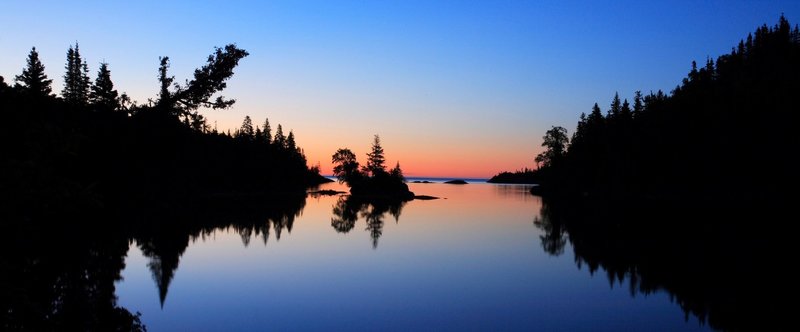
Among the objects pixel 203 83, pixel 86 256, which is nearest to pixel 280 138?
pixel 86 256

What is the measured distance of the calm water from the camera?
704 inches

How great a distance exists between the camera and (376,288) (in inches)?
920

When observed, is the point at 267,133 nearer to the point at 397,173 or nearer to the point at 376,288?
the point at 397,173

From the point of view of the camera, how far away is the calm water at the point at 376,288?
58.6 feet

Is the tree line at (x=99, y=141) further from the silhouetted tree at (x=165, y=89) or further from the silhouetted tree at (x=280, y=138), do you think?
the silhouetted tree at (x=280, y=138)

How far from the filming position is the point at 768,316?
1783cm

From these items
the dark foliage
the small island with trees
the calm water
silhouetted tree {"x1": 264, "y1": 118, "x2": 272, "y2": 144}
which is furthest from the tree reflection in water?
silhouetted tree {"x1": 264, "y1": 118, "x2": 272, "y2": 144}

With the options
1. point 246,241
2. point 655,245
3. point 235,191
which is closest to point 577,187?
point 235,191

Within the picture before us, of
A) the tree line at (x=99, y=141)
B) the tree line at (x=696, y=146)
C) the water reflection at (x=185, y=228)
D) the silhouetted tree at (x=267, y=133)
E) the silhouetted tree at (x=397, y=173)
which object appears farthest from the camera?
the silhouetted tree at (x=267, y=133)

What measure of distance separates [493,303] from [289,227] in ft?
103

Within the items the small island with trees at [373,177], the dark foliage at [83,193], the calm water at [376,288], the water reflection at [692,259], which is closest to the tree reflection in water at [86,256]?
the dark foliage at [83,193]

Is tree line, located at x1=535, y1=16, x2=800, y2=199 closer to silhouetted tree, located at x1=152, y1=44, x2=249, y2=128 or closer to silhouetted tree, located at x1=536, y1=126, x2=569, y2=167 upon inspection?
silhouetted tree, located at x1=536, y1=126, x2=569, y2=167

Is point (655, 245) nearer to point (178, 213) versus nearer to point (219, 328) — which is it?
point (219, 328)

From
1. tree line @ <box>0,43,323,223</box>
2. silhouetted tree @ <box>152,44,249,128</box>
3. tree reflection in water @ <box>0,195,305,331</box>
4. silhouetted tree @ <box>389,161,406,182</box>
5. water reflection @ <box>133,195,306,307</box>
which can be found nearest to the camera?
tree line @ <box>0,43,323,223</box>
